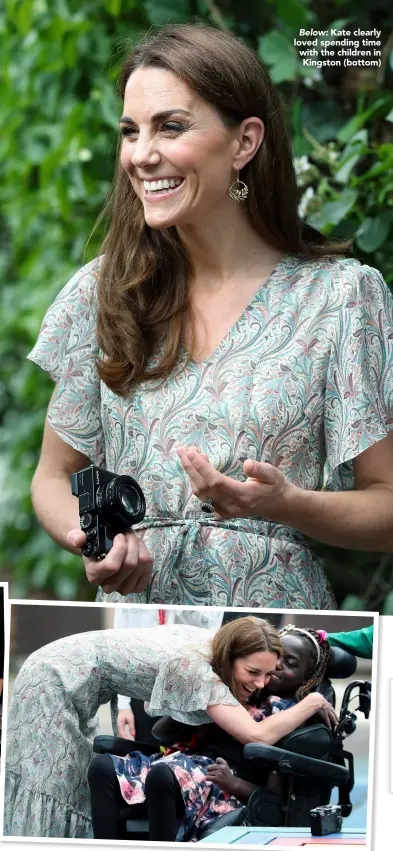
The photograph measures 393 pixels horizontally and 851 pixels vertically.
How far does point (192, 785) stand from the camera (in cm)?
111

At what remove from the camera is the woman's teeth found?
1.29 m

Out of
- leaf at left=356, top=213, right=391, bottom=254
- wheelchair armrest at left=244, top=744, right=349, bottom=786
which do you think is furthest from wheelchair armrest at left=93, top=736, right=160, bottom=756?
leaf at left=356, top=213, right=391, bottom=254

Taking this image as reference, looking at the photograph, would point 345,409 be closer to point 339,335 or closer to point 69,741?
point 339,335

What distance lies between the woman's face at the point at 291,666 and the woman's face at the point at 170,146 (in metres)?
0.46

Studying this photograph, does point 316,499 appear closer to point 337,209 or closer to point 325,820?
point 325,820

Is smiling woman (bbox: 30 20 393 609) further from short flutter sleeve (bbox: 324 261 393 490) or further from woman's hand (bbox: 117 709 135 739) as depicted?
woman's hand (bbox: 117 709 135 739)

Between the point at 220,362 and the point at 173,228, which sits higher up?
the point at 173,228

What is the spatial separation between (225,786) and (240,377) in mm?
428

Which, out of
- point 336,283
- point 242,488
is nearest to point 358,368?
point 336,283

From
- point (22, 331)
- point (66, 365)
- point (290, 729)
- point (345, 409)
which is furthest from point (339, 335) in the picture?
point (22, 331)

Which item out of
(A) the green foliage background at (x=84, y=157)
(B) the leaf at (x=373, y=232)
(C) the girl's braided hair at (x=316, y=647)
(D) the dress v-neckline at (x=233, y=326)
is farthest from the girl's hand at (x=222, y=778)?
(B) the leaf at (x=373, y=232)

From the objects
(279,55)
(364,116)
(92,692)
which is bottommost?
(92,692)

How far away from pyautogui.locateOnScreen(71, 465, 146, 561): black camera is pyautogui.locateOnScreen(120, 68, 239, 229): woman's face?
0.95 feet

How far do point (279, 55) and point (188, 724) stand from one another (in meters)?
1.11
